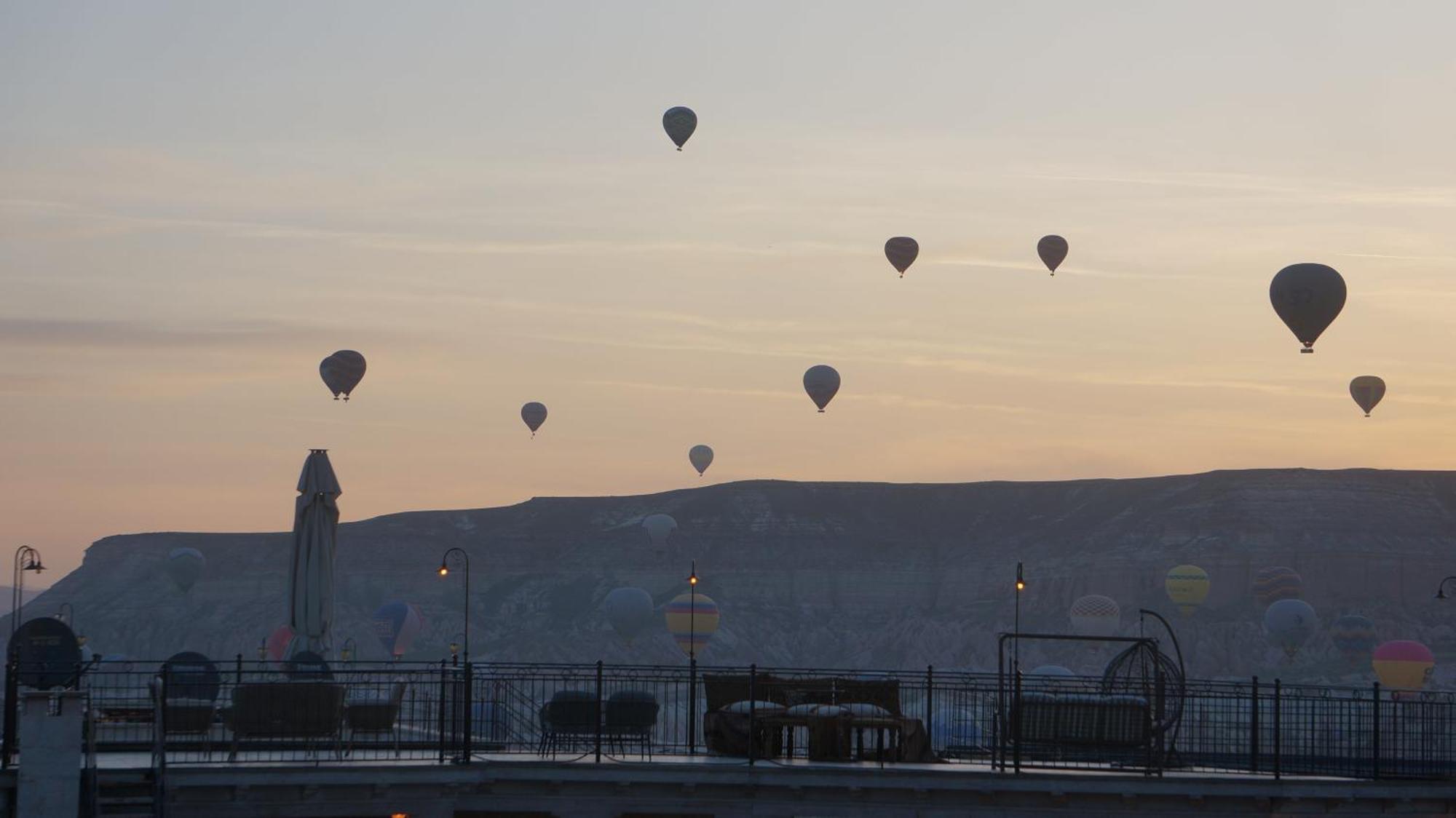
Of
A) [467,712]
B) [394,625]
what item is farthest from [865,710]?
[394,625]

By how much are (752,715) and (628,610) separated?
3662 inches

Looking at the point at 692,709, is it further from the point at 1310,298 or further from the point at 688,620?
the point at 688,620

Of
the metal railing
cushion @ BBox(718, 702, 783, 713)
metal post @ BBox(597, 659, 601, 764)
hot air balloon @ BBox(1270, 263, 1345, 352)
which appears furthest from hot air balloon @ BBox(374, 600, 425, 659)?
metal post @ BBox(597, 659, 601, 764)

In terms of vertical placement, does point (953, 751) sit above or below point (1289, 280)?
below

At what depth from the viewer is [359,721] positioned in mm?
29641

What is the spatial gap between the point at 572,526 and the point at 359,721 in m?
166

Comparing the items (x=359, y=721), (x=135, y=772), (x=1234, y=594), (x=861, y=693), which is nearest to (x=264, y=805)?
(x=135, y=772)

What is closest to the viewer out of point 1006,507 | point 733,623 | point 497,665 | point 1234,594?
point 497,665

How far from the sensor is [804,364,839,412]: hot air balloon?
9006 cm

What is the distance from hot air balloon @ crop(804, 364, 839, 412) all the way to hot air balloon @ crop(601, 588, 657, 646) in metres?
31.4

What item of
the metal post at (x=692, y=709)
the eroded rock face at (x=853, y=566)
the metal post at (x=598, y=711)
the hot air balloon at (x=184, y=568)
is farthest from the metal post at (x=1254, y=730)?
the hot air balloon at (x=184, y=568)

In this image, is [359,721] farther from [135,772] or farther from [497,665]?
[135,772]

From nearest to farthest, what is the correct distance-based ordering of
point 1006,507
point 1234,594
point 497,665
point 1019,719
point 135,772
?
point 135,772 < point 1019,719 < point 497,665 < point 1234,594 < point 1006,507

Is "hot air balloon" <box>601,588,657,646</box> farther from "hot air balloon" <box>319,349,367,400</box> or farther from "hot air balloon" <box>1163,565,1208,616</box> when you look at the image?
"hot air balloon" <box>319,349,367,400</box>
